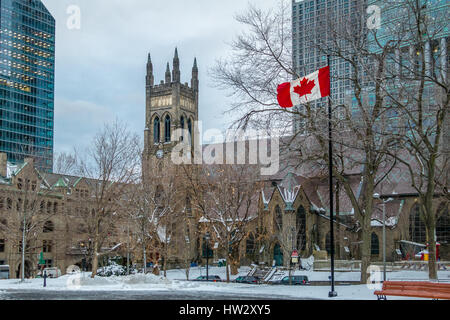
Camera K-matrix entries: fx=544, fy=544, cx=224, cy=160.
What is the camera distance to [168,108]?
343ft

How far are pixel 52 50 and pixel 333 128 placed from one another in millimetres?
125073

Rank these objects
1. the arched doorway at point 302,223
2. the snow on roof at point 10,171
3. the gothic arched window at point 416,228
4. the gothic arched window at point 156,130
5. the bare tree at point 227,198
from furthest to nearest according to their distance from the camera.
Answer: the gothic arched window at point 156,130
the snow on roof at point 10,171
the arched doorway at point 302,223
the gothic arched window at point 416,228
the bare tree at point 227,198

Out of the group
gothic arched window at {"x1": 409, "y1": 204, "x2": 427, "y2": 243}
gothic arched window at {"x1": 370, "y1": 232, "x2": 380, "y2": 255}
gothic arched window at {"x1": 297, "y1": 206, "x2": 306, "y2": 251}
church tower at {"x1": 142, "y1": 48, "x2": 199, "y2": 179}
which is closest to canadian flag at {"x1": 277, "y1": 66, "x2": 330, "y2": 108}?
gothic arched window at {"x1": 370, "y1": 232, "x2": 380, "y2": 255}

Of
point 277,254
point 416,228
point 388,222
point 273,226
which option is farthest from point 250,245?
point 416,228

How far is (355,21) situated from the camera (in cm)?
2658

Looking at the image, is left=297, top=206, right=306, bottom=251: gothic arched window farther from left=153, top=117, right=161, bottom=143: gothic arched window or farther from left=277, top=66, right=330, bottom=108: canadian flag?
left=153, top=117, right=161, bottom=143: gothic arched window

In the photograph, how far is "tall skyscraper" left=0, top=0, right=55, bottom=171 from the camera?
412 ft

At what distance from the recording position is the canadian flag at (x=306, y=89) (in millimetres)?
23469

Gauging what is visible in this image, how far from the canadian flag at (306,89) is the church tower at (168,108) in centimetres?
7343

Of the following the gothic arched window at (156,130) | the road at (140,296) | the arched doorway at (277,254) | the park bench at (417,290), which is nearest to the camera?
the park bench at (417,290)

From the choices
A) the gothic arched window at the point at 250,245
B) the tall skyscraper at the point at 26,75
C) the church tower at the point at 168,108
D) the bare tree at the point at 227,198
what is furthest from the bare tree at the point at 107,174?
the tall skyscraper at the point at 26,75

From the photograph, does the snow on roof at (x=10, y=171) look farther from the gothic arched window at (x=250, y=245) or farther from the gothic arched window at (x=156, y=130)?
the gothic arched window at (x=156, y=130)
